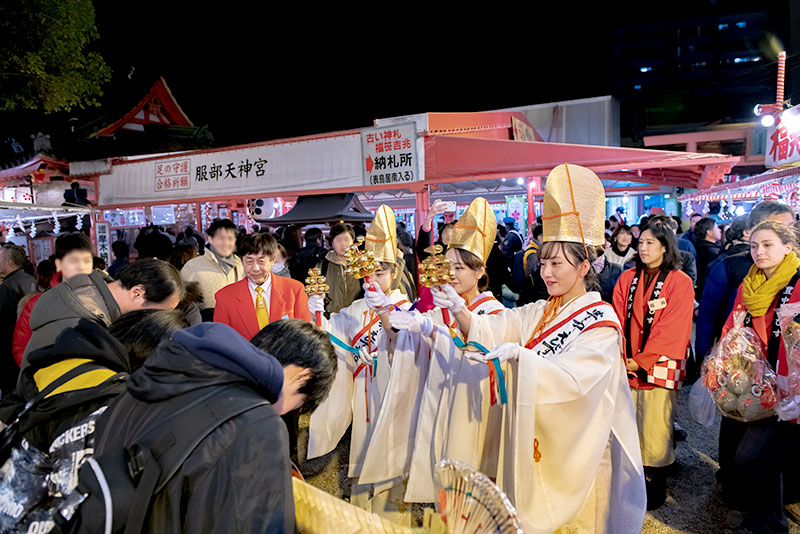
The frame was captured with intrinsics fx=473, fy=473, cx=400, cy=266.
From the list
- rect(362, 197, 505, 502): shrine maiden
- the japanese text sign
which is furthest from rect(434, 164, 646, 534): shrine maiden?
the japanese text sign

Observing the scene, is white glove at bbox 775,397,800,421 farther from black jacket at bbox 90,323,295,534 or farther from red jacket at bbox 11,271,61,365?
red jacket at bbox 11,271,61,365

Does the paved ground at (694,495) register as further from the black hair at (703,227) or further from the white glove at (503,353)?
the black hair at (703,227)

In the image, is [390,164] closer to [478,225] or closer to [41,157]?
[478,225]

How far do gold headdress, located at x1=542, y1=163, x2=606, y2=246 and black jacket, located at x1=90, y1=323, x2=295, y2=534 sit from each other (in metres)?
1.77

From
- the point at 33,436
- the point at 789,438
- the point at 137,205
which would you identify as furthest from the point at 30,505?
the point at 137,205

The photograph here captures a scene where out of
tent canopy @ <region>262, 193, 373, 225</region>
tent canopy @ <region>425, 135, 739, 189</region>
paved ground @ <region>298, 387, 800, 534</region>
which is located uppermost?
tent canopy @ <region>425, 135, 739, 189</region>

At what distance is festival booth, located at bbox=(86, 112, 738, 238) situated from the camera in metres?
7.21

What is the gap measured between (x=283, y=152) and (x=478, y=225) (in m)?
7.17

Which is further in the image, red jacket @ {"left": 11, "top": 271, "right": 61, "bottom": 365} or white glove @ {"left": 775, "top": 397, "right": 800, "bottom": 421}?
red jacket @ {"left": 11, "top": 271, "right": 61, "bottom": 365}

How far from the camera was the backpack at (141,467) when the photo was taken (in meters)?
1.03

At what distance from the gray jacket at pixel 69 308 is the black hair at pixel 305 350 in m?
1.31

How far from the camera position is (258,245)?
3623mm

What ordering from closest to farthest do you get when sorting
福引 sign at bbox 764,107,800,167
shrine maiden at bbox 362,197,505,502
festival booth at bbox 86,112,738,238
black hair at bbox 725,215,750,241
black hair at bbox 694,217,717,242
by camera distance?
shrine maiden at bbox 362,197,505,502, black hair at bbox 725,215,750,241, 福引 sign at bbox 764,107,800,167, black hair at bbox 694,217,717,242, festival booth at bbox 86,112,738,238

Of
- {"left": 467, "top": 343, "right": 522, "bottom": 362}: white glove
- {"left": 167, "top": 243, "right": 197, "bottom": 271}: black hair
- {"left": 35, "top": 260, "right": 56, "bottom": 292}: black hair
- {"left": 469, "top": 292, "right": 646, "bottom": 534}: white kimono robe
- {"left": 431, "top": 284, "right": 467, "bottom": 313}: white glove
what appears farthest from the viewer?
{"left": 167, "top": 243, "right": 197, "bottom": 271}: black hair
